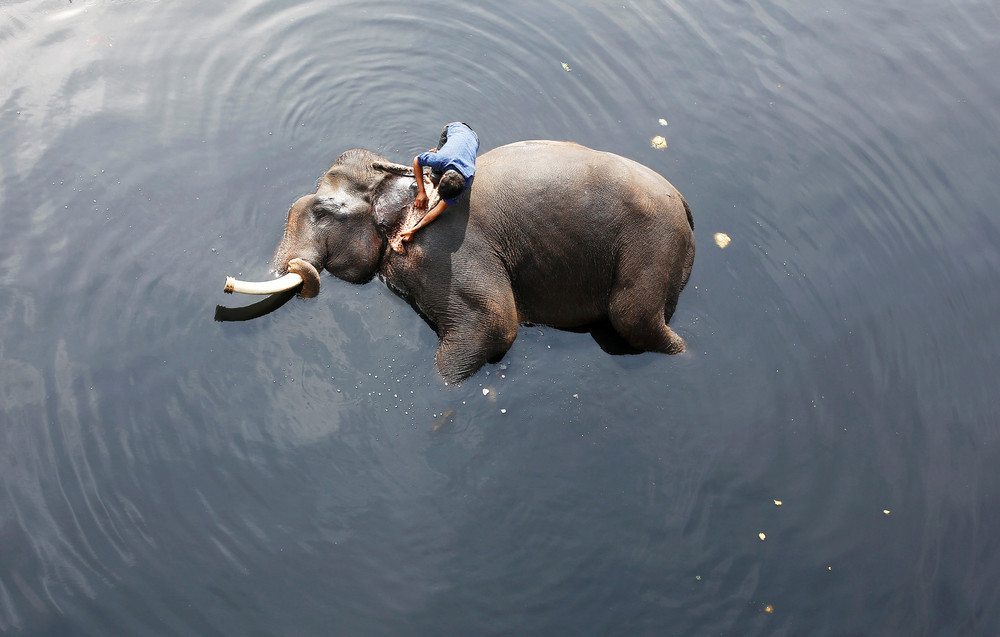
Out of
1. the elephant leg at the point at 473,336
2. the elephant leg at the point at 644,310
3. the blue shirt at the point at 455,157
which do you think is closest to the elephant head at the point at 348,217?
the blue shirt at the point at 455,157

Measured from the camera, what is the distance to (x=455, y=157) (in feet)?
20.1

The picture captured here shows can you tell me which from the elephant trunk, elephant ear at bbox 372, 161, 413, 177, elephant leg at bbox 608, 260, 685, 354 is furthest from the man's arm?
elephant leg at bbox 608, 260, 685, 354

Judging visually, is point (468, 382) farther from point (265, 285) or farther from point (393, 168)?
point (393, 168)

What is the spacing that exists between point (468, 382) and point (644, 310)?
168 cm

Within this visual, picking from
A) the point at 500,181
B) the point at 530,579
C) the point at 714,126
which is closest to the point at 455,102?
the point at 500,181

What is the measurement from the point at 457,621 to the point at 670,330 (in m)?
3.21

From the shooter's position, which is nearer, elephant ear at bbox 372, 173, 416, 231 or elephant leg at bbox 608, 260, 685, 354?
elephant leg at bbox 608, 260, 685, 354

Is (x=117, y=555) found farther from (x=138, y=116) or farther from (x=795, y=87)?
(x=795, y=87)

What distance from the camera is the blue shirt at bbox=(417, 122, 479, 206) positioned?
20.1 ft

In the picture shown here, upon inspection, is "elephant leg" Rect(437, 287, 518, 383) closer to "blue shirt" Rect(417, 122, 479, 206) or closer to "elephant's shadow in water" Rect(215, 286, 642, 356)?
"elephant's shadow in water" Rect(215, 286, 642, 356)

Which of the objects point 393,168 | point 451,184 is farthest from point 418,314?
point 451,184

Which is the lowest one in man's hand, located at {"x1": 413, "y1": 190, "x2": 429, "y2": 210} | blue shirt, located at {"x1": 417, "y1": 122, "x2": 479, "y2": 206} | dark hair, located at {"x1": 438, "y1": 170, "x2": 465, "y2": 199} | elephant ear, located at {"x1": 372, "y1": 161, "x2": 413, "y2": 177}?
man's hand, located at {"x1": 413, "y1": 190, "x2": 429, "y2": 210}

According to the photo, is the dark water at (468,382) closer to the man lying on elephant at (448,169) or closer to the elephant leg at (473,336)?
the elephant leg at (473,336)

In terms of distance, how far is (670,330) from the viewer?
698 centimetres
